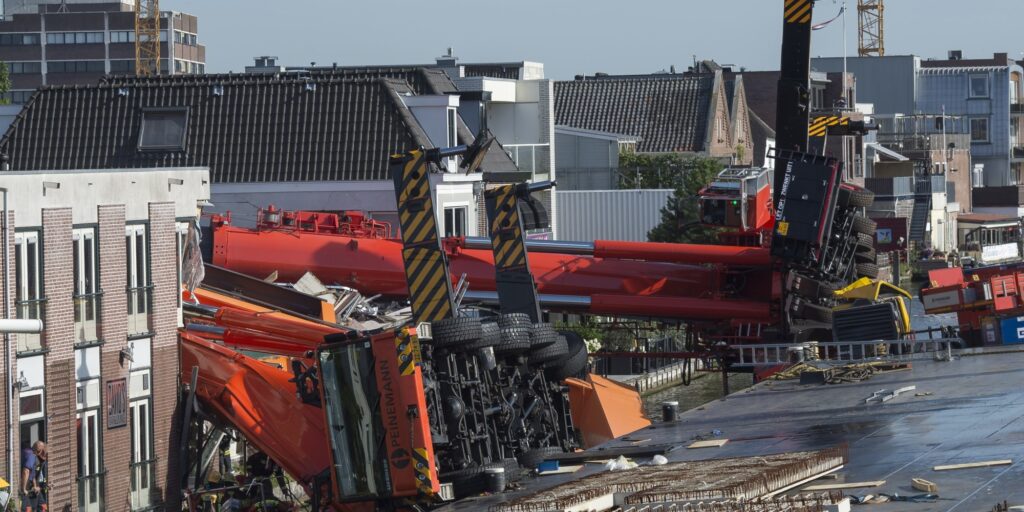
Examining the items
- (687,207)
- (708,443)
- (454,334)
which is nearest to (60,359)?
(454,334)

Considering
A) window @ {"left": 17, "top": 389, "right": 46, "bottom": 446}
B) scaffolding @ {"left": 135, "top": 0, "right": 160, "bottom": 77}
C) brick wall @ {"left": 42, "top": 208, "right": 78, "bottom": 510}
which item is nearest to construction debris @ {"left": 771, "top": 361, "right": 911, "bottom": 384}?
brick wall @ {"left": 42, "top": 208, "right": 78, "bottom": 510}

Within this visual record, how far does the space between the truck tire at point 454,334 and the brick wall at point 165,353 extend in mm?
4457

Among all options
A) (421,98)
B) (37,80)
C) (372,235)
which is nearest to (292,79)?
(421,98)

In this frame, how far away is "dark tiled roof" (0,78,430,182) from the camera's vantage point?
136 ft

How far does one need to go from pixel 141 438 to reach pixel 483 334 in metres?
5.27

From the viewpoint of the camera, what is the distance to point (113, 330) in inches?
937

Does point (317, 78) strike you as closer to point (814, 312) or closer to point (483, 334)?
point (814, 312)

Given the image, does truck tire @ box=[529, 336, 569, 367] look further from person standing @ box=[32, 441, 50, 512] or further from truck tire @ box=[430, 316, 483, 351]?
person standing @ box=[32, 441, 50, 512]

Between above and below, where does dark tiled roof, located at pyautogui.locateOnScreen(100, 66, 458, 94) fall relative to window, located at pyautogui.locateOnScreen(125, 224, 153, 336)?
above

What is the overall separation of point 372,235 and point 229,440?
8743 millimetres

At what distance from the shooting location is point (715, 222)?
108 ft

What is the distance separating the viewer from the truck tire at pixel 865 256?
3309 centimetres

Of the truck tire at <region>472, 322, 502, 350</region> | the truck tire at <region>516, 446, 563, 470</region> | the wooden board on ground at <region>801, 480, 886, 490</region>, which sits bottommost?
the truck tire at <region>516, 446, 563, 470</region>

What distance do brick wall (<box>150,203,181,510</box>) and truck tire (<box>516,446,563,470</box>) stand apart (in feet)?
16.9
